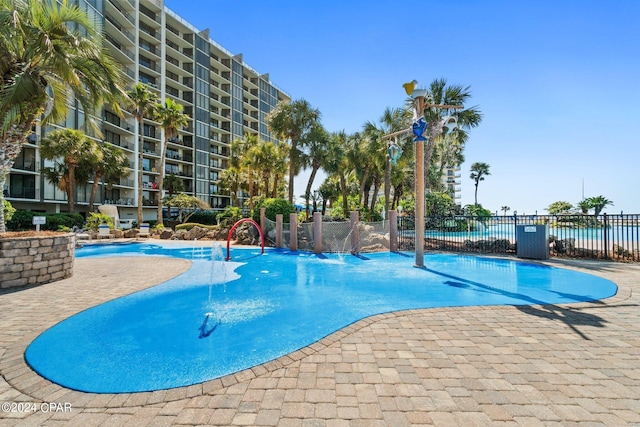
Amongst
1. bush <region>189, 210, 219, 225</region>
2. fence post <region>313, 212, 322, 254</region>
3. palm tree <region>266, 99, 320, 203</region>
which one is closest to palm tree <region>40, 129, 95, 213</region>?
bush <region>189, 210, 219, 225</region>

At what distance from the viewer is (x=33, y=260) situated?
23.7 feet

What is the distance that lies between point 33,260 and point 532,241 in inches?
641

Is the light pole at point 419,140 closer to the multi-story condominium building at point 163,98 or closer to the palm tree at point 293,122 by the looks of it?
the palm tree at point 293,122

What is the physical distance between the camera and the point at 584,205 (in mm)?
42031

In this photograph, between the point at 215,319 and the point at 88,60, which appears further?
the point at 88,60

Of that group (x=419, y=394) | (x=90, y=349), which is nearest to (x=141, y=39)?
(x=90, y=349)

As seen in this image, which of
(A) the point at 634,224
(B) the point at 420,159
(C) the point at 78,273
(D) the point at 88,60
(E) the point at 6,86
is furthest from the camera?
(A) the point at 634,224

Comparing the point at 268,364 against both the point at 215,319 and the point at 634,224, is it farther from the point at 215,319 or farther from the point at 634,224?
the point at 634,224

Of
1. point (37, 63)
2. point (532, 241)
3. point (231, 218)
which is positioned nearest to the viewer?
point (37, 63)

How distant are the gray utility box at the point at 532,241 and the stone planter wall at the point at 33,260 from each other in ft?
51.6

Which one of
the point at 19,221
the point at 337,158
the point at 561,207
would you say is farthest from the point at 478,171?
the point at 19,221

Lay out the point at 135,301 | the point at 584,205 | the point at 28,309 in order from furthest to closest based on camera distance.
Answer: the point at 584,205 → the point at 135,301 → the point at 28,309

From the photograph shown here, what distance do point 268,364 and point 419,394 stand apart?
166cm

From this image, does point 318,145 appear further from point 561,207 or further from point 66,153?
point 561,207
